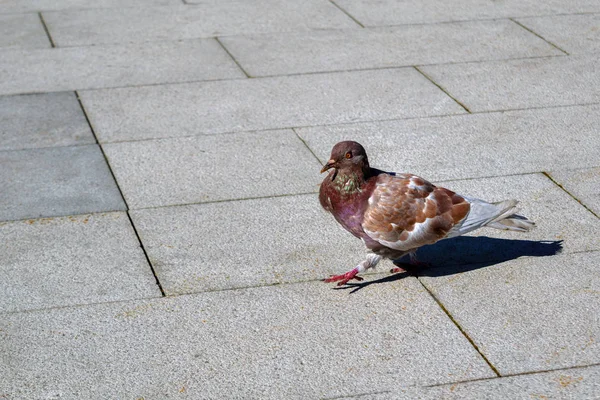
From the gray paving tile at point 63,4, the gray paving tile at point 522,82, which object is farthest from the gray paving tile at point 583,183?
the gray paving tile at point 63,4

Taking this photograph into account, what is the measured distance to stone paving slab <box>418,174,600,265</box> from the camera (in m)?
5.64

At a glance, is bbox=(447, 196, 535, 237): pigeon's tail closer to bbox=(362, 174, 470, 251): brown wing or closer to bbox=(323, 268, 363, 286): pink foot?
bbox=(362, 174, 470, 251): brown wing

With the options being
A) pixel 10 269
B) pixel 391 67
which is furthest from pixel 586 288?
pixel 391 67

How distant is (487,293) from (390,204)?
80cm

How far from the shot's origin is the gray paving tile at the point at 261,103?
7625 mm

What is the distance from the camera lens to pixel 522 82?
852 centimetres

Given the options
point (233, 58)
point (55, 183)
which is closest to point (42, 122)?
point (55, 183)

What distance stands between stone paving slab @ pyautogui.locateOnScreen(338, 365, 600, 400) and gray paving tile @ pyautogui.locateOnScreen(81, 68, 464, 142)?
3758 mm

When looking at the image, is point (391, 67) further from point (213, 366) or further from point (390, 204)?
point (213, 366)

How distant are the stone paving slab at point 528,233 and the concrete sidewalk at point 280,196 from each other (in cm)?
2

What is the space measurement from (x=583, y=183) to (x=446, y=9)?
486cm

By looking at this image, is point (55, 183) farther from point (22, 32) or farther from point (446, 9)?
point (446, 9)

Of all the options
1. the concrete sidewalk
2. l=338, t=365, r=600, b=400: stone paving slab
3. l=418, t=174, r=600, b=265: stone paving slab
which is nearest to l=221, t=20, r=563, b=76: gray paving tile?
the concrete sidewalk

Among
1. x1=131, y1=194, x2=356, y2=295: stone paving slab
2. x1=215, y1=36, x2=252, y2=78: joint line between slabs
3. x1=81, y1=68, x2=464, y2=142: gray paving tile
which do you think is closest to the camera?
x1=131, y1=194, x2=356, y2=295: stone paving slab
